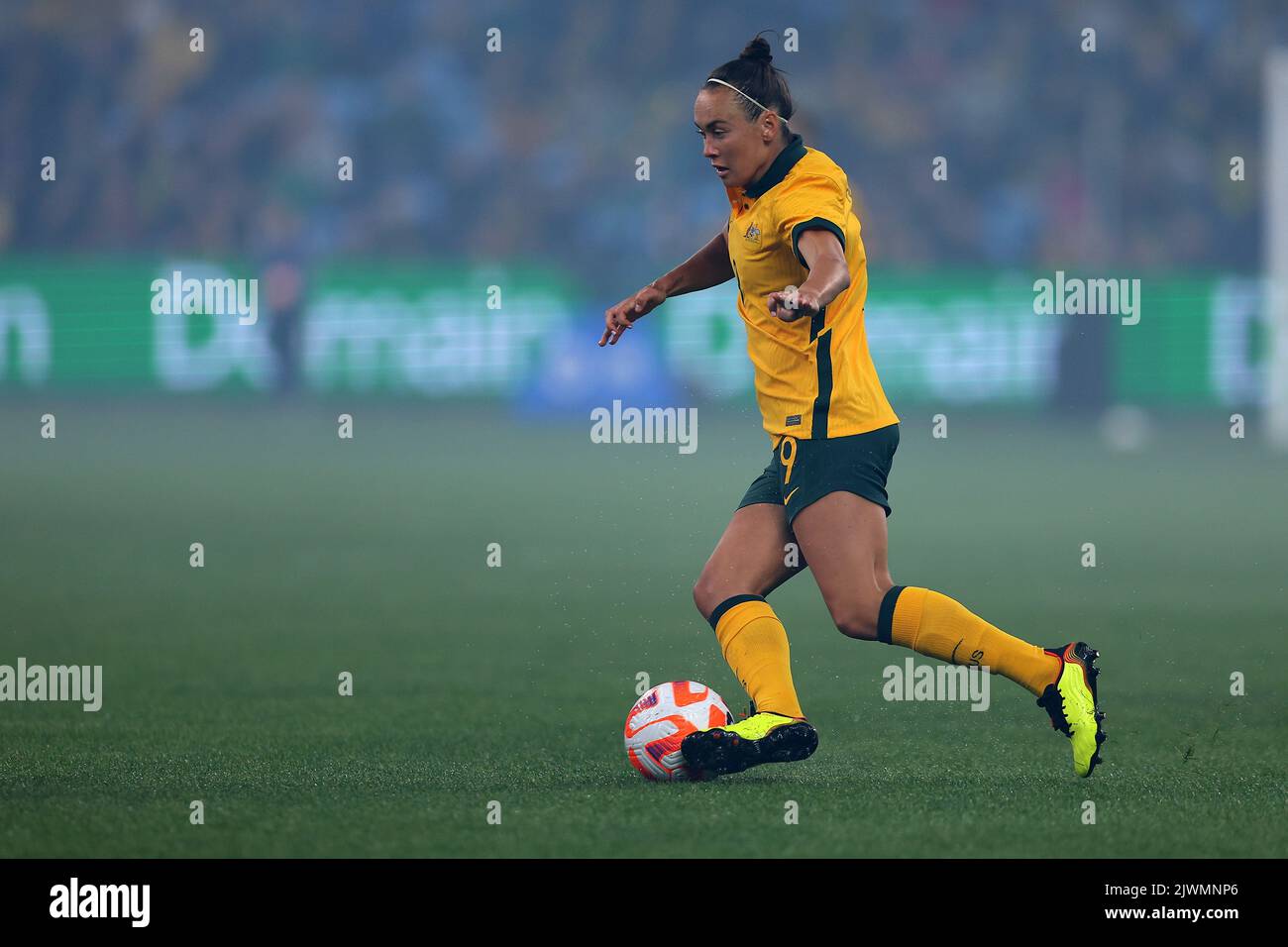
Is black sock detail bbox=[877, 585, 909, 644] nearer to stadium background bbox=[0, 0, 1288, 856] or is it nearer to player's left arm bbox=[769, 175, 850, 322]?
stadium background bbox=[0, 0, 1288, 856]

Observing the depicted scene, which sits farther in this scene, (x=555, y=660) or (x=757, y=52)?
(x=555, y=660)

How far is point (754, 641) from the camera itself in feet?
18.6

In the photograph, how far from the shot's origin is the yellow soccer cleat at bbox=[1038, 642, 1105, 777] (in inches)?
212

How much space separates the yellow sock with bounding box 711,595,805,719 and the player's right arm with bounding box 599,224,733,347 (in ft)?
3.08

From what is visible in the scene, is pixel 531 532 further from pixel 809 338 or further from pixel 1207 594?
pixel 809 338

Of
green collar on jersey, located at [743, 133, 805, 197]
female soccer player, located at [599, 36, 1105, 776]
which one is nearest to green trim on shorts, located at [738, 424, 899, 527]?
female soccer player, located at [599, 36, 1105, 776]

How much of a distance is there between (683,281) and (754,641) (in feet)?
3.94

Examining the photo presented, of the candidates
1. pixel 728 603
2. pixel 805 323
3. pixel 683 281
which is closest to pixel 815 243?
pixel 805 323

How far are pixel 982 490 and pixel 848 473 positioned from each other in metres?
10.4

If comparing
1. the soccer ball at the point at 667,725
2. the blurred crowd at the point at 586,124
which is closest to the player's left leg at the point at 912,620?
the soccer ball at the point at 667,725

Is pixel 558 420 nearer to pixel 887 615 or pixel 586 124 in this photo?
pixel 586 124

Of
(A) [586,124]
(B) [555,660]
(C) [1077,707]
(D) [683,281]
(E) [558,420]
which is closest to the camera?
(C) [1077,707]

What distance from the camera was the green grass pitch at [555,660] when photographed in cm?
494

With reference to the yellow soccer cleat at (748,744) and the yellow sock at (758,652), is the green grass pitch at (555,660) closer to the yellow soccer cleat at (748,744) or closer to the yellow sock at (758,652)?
the yellow soccer cleat at (748,744)
